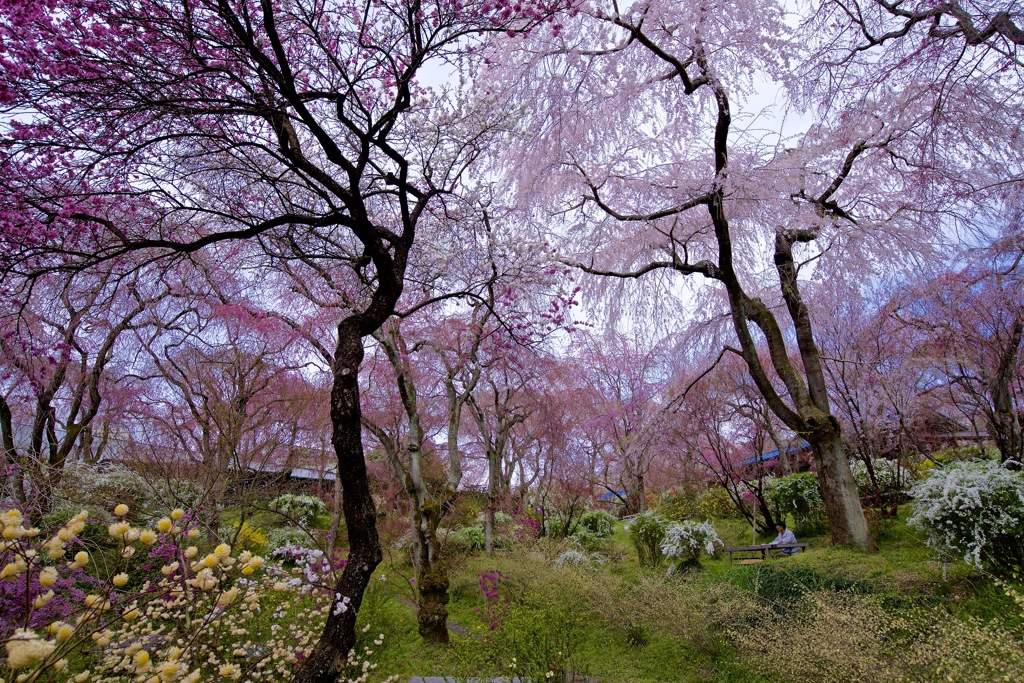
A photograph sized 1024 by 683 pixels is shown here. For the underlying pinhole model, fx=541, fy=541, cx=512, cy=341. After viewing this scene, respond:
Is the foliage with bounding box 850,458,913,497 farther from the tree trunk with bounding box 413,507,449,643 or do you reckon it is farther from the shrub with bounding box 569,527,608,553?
the tree trunk with bounding box 413,507,449,643

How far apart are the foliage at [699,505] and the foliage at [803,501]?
282 centimetres

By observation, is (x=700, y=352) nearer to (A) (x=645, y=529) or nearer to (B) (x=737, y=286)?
(B) (x=737, y=286)

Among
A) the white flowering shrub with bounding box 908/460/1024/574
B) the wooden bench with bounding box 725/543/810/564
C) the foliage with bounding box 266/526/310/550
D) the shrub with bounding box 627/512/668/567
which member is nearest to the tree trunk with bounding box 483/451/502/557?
the shrub with bounding box 627/512/668/567

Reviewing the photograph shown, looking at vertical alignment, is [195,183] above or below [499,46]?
below

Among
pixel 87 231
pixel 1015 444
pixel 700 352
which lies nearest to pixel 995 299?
pixel 1015 444

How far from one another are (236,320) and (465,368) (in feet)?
13.9

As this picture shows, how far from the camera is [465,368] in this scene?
33.9ft

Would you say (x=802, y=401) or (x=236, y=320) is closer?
(x=802, y=401)

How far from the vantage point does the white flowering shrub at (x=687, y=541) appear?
32.5 feet

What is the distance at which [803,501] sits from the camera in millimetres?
11234

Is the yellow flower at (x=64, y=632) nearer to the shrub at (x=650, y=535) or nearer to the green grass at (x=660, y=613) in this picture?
the green grass at (x=660, y=613)

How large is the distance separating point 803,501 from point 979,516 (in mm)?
6069

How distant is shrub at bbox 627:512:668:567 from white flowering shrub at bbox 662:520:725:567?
0.55 metres

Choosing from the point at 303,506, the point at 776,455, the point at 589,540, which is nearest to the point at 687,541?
the point at 589,540
